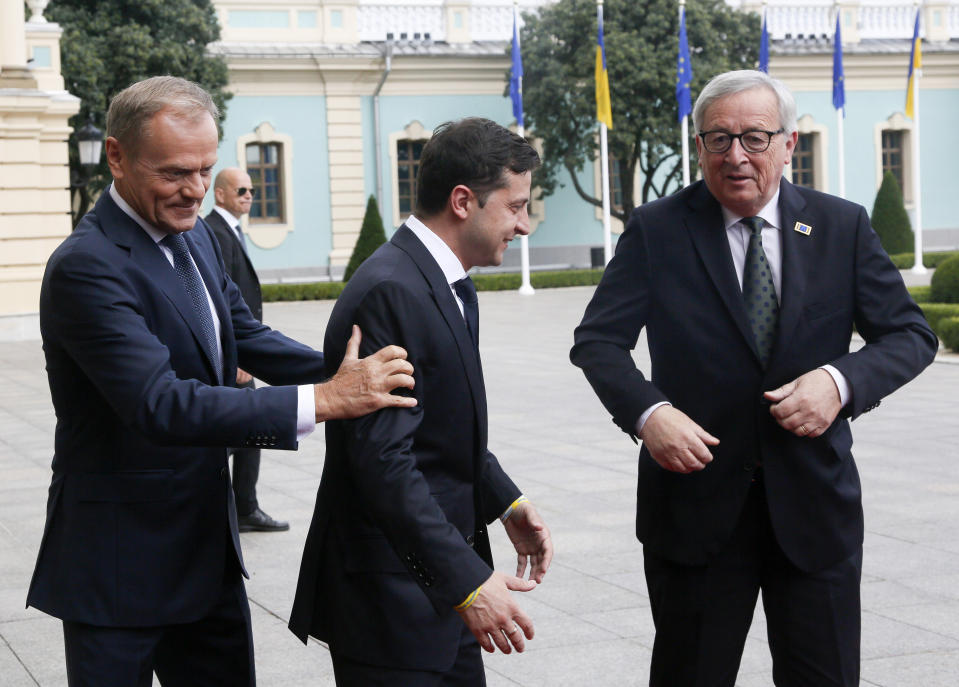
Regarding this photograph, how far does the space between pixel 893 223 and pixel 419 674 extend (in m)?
29.9

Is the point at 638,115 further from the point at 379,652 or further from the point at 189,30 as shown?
the point at 379,652

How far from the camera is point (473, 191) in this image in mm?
2621

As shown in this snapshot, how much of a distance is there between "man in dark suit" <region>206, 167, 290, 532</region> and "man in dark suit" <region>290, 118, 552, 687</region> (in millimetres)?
3492

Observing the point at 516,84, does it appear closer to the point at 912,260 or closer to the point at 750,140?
the point at 912,260

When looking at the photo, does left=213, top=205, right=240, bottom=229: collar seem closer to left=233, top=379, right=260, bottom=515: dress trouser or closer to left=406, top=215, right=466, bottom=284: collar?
left=233, top=379, right=260, bottom=515: dress trouser

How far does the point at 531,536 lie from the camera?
297cm

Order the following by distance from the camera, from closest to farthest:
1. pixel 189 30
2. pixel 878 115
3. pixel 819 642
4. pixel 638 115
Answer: pixel 819 642
pixel 189 30
pixel 638 115
pixel 878 115

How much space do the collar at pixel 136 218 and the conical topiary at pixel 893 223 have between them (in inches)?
1160

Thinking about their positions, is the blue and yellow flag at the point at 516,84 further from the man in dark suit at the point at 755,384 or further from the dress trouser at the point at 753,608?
the dress trouser at the point at 753,608

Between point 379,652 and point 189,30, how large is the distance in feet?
88.3

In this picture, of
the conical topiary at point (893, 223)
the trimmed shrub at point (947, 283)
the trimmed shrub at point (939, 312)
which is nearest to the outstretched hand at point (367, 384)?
the trimmed shrub at point (939, 312)

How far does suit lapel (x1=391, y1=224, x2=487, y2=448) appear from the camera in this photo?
2.61 m

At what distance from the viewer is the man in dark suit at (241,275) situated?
660 cm

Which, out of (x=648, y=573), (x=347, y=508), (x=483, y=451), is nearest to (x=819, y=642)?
(x=648, y=573)
